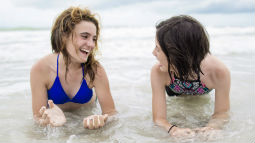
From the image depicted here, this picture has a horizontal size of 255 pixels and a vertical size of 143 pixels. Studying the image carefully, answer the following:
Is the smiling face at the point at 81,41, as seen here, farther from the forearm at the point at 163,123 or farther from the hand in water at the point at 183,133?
the hand in water at the point at 183,133

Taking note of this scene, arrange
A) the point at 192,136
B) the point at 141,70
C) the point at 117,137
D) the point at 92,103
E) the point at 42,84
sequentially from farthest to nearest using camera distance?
the point at 141,70
the point at 92,103
the point at 42,84
the point at 117,137
the point at 192,136

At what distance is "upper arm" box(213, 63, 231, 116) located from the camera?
3021 mm

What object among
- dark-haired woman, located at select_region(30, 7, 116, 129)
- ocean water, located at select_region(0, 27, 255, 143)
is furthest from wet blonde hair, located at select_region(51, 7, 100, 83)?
ocean water, located at select_region(0, 27, 255, 143)

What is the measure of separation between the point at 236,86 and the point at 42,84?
3818 millimetres

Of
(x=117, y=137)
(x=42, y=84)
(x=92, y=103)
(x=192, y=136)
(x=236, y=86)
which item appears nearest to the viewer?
(x=192, y=136)

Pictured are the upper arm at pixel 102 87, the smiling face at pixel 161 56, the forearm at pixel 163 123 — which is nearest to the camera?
→ the smiling face at pixel 161 56

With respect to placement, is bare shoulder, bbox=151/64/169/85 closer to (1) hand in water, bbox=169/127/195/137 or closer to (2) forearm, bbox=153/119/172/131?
(2) forearm, bbox=153/119/172/131

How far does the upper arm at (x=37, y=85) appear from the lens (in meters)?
3.16

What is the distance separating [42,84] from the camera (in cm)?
319

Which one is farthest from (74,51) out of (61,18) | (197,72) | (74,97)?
(197,72)

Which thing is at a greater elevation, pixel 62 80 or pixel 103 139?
pixel 62 80

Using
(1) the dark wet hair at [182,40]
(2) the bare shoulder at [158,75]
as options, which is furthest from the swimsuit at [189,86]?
(1) the dark wet hair at [182,40]

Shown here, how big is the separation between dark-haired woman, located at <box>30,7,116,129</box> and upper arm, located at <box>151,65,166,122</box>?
0.60 meters

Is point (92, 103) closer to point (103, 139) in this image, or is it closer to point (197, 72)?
point (103, 139)
